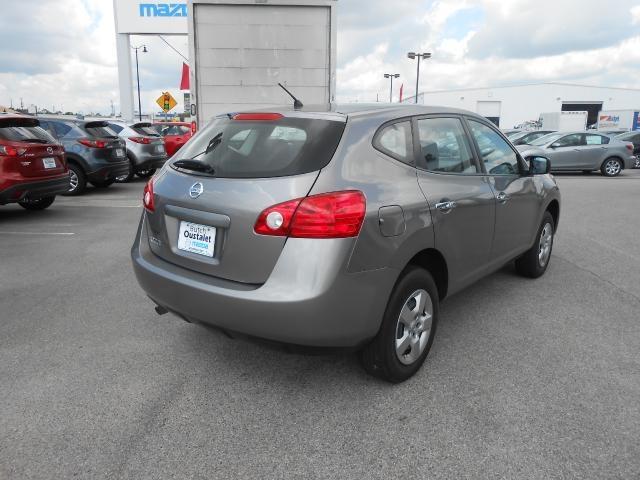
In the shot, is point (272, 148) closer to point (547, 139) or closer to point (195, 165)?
point (195, 165)

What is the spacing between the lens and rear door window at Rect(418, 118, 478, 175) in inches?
130

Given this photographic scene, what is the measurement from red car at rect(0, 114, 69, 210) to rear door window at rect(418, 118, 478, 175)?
21.4 ft

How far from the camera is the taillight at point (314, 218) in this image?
2.54m

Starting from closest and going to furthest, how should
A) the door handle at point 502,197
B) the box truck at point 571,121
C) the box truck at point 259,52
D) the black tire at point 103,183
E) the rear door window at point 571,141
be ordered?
the door handle at point 502,197, the box truck at point 259,52, the black tire at point 103,183, the rear door window at point 571,141, the box truck at point 571,121

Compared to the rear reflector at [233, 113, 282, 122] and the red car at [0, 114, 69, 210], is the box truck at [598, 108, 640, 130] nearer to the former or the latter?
the red car at [0, 114, 69, 210]

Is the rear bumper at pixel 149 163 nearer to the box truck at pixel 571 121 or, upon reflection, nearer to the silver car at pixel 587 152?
the silver car at pixel 587 152

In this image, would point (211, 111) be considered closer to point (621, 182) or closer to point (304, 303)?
point (304, 303)

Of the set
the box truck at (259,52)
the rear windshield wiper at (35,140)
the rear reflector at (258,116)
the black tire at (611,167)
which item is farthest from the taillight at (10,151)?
the black tire at (611,167)

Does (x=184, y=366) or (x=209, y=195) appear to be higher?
(x=209, y=195)

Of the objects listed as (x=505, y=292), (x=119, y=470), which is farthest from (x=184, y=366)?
(x=505, y=292)

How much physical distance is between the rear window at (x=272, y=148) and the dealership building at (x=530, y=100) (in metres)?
84.8

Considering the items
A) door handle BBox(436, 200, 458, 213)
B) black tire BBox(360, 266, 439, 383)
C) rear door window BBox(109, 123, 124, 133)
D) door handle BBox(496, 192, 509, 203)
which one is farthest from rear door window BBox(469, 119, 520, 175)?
rear door window BBox(109, 123, 124, 133)

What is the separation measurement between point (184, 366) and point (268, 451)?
1.07 metres

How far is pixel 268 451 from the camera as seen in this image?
98.3 inches
